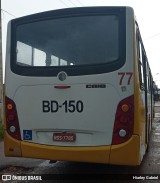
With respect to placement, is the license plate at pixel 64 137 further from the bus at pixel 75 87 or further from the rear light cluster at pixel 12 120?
the rear light cluster at pixel 12 120

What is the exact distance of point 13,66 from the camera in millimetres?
6492

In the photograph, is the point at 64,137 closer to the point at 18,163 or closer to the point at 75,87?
the point at 75,87

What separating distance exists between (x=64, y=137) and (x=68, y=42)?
1660 mm

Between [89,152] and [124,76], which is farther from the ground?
[124,76]

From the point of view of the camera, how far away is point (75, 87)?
5922 millimetres

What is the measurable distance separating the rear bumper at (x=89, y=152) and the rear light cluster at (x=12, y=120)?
0.54 ft

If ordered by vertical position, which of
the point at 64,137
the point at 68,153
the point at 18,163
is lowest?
the point at 18,163

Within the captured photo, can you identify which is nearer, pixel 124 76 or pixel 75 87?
pixel 124 76

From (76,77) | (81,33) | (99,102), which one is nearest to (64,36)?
(81,33)

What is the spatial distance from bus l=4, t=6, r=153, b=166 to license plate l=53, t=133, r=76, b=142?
0.06 ft

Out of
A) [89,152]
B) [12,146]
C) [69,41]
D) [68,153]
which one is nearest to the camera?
[89,152]

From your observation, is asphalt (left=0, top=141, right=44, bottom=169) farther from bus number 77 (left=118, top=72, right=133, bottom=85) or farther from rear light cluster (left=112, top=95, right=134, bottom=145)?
bus number 77 (left=118, top=72, right=133, bottom=85)

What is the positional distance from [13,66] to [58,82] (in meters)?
1.02

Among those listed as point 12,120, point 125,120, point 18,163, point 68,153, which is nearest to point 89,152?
point 68,153
